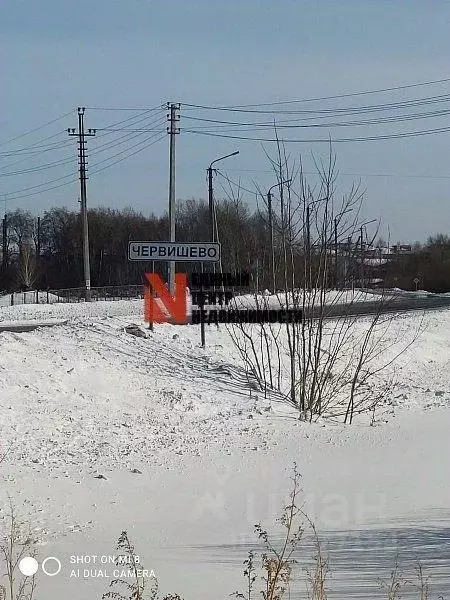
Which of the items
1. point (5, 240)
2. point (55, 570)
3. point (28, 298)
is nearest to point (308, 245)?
point (55, 570)

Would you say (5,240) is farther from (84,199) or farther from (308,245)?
(308,245)

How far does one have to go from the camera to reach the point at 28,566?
7.66 m

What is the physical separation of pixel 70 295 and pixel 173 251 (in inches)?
1101

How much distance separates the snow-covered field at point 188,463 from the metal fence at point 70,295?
79.2ft

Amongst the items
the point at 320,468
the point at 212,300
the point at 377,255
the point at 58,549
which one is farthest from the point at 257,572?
the point at 212,300

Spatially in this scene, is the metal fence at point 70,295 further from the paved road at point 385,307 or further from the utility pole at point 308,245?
the utility pole at point 308,245

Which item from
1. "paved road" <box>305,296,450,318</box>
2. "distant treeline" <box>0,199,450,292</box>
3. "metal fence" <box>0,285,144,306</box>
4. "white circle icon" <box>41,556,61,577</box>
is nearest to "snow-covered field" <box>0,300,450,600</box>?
"white circle icon" <box>41,556,61,577</box>

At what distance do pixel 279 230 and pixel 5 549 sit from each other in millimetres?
12728

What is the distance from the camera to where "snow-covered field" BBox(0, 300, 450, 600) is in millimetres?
8430

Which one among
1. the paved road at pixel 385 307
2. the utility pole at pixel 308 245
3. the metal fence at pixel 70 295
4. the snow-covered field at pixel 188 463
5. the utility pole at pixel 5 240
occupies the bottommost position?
the snow-covered field at pixel 188 463

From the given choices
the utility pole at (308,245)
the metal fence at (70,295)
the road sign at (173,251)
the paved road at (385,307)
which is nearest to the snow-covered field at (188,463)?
the road sign at (173,251)

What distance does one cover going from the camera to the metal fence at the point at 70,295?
1802 inches

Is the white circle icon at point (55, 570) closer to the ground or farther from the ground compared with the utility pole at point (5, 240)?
closer to the ground

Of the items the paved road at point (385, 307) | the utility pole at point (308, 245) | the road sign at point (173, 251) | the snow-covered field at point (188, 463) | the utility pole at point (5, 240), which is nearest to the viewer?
the snow-covered field at point (188, 463)
